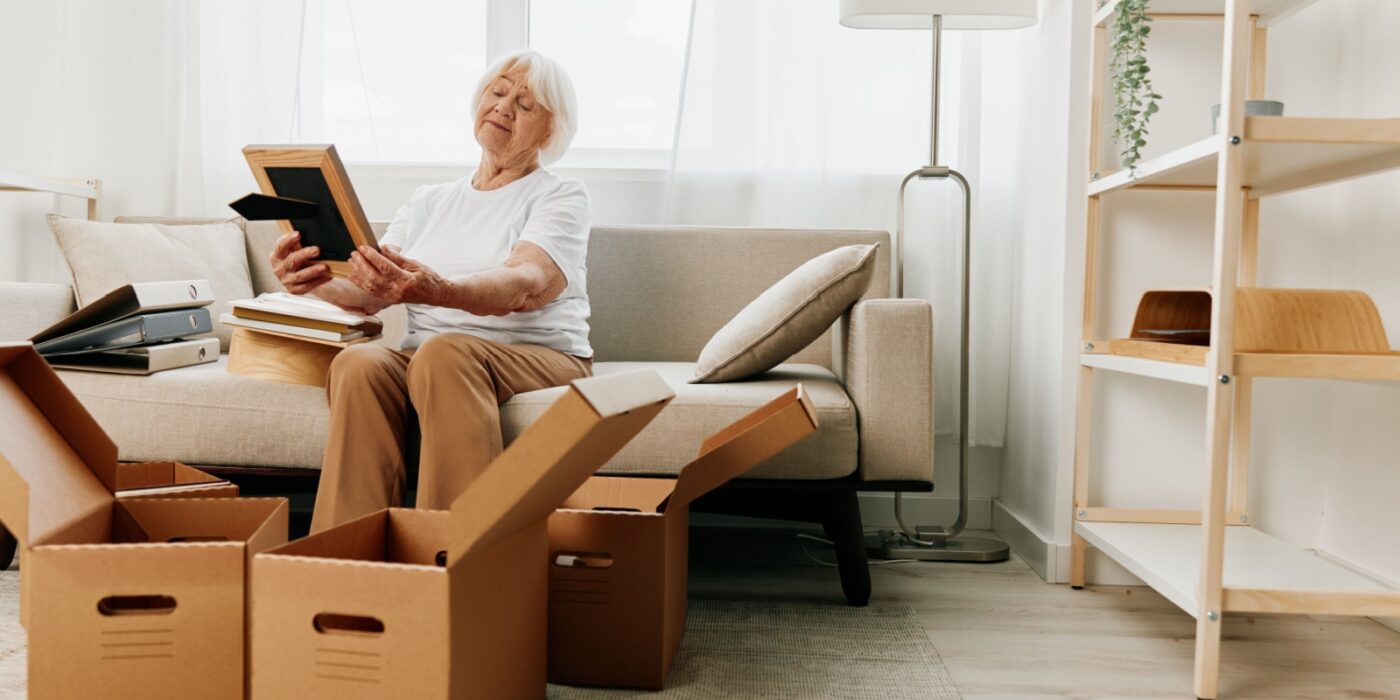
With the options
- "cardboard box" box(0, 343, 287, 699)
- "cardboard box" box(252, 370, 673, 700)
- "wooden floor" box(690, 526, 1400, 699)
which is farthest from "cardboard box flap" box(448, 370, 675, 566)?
"wooden floor" box(690, 526, 1400, 699)

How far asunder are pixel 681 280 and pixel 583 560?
1059 mm

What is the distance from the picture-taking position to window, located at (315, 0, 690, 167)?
2730 mm

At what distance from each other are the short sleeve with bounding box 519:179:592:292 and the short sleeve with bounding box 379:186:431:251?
0.28 metres

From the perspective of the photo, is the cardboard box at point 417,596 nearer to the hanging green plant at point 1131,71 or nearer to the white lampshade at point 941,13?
the hanging green plant at point 1131,71

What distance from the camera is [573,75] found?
2.74 meters

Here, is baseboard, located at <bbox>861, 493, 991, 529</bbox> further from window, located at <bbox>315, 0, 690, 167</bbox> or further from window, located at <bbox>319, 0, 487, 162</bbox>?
window, located at <bbox>319, 0, 487, 162</bbox>

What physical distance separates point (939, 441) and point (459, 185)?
1.34 metres

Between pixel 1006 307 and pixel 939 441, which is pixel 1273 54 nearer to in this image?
pixel 1006 307

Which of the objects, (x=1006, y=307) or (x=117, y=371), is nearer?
(x=117, y=371)

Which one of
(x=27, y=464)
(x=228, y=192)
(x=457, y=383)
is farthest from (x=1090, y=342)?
(x=228, y=192)

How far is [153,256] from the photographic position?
2234 mm

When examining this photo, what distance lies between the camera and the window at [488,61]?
273cm

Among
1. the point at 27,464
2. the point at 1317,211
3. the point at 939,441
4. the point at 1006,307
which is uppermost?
the point at 1317,211

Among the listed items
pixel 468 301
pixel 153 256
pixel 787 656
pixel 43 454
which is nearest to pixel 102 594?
pixel 43 454
